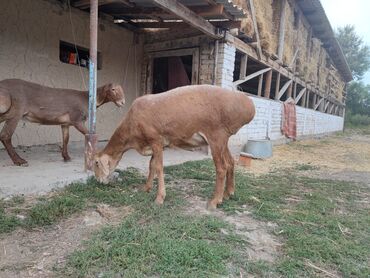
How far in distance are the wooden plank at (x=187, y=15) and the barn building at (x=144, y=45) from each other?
0.02m

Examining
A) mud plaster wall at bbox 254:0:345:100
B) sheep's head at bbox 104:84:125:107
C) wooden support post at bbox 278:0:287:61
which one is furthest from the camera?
wooden support post at bbox 278:0:287:61

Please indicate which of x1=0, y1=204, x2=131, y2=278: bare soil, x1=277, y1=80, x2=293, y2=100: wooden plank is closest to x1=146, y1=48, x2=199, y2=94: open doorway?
x1=277, y1=80, x2=293, y2=100: wooden plank

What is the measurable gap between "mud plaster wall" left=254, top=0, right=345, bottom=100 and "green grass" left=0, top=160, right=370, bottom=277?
270 inches

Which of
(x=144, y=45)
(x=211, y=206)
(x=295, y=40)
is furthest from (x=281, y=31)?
(x=211, y=206)

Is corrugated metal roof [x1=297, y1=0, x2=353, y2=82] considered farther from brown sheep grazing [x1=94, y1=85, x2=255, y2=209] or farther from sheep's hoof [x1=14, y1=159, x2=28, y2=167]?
sheep's hoof [x1=14, y1=159, x2=28, y2=167]

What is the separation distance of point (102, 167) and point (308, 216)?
2.87m

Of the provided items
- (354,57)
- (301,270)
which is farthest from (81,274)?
(354,57)

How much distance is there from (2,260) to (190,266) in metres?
1.61

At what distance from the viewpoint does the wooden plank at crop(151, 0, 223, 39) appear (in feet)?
19.7

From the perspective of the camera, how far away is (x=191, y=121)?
13.4ft

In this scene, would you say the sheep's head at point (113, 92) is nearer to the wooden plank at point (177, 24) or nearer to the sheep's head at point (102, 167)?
the sheep's head at point (102, 167)

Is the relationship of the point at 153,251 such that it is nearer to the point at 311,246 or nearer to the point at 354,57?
the point at 311,246

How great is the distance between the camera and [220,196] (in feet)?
13.9

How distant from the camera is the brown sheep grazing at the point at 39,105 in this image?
517 centimetres
